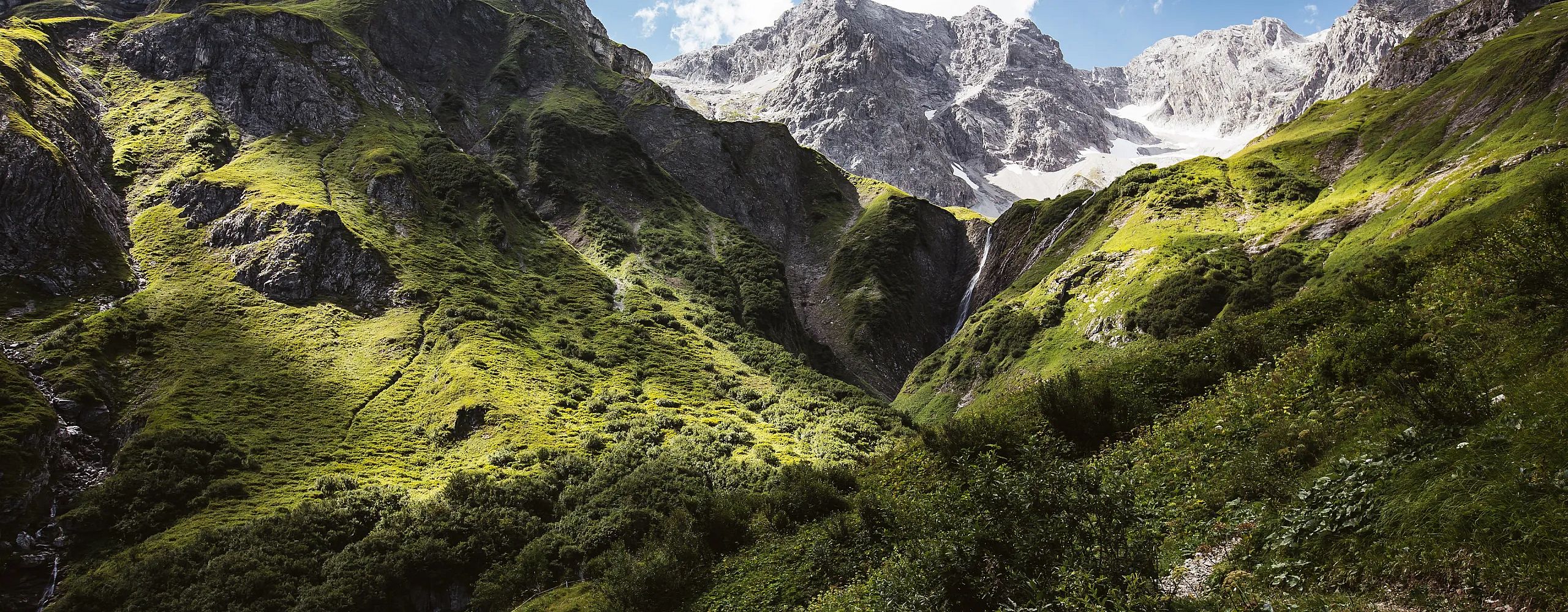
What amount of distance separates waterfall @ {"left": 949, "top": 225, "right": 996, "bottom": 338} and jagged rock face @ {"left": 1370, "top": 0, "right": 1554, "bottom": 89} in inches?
2786

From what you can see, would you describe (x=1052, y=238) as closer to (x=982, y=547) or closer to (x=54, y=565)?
(x=982, y=547)

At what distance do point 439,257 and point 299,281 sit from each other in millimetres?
16852

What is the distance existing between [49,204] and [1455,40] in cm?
18195

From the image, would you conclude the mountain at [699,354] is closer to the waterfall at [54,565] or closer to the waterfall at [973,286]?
the waterfall at [54,565]

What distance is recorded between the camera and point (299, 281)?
69438 mm

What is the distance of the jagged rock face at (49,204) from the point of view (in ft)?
195

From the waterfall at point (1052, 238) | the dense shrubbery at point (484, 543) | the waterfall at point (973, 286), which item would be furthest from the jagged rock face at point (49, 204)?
the waterfall at point (1052, 238)

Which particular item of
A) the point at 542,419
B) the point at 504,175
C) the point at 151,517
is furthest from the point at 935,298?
the point at 151,517

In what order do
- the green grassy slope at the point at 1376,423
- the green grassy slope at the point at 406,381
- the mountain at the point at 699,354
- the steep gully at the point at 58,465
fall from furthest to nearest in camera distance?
1. the green grassy slope at the point at 406,381
2. the steep gully at the point at 58,465
3. the mountain at the point at 699,354
4. the green grassy slope at the point at 1376,423

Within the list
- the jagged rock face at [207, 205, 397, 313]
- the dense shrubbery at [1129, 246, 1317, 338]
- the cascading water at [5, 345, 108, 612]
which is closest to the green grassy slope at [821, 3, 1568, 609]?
the dense shrubbery at [1129, 246, 1317, 338]

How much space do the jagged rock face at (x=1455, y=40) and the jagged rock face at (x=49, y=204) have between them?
168044mm

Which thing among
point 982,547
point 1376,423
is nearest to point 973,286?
point 1376,423

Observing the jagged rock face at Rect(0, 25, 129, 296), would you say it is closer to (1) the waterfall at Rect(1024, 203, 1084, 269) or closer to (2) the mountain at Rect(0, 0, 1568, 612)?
(2) the mountain at Rect(0, 0, 1568, 612)

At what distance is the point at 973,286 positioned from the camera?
5433 inches
